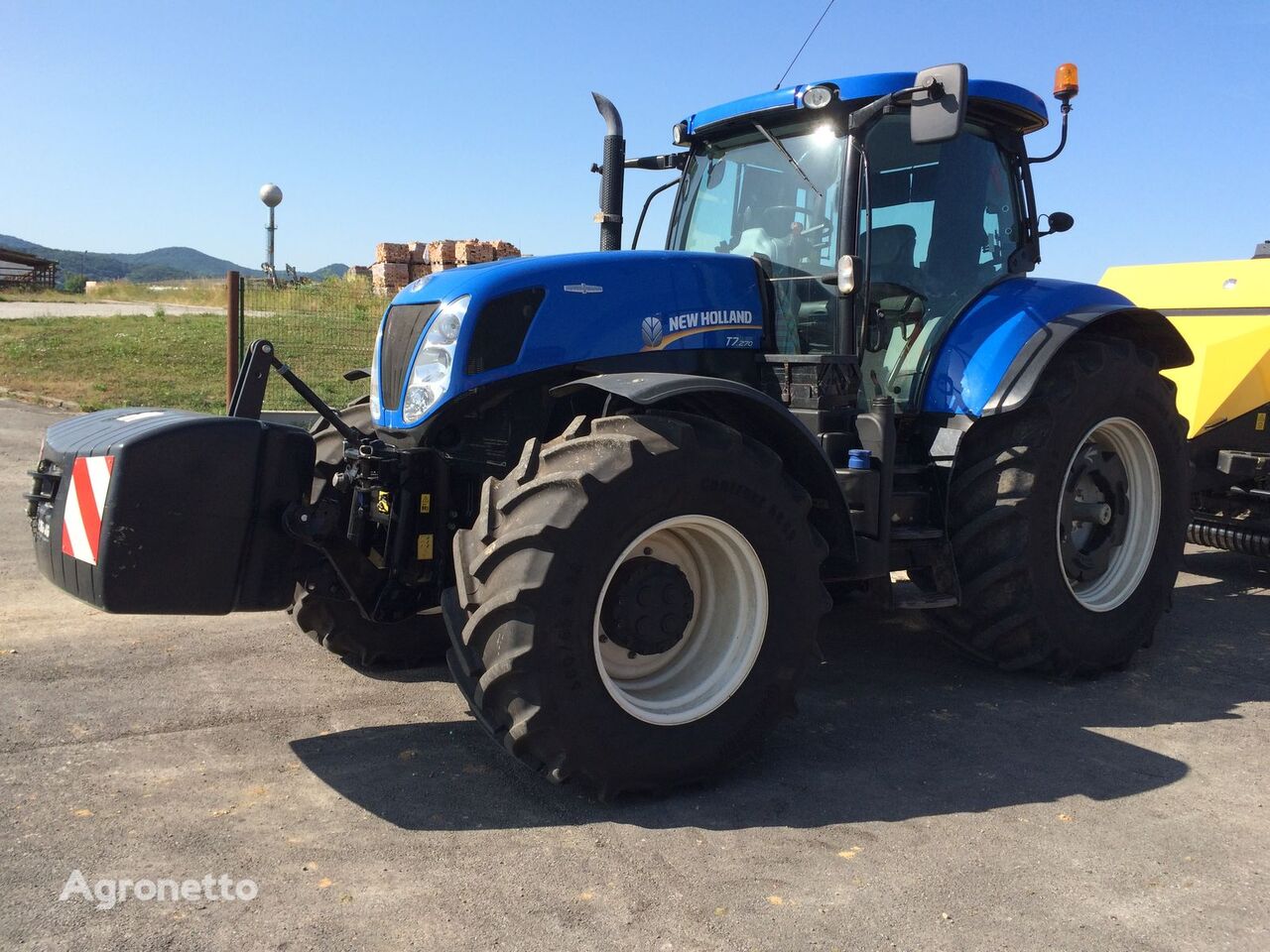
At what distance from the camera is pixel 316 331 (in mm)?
11547

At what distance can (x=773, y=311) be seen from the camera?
15.4ft

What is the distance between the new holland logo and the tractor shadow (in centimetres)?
162

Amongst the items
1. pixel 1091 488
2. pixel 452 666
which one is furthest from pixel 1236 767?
pixel 452 666

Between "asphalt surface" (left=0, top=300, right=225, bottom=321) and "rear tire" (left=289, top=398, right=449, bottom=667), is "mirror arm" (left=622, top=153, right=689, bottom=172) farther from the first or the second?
"asphalt surface" (left=0, top=300, right=225, bottom=321)

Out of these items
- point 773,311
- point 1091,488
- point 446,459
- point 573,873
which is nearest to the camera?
point 573,873

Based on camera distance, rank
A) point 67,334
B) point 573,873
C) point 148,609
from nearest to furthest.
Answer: point 573,873
point 148,609
point 67,334

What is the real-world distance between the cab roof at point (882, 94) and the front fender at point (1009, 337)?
81 cm

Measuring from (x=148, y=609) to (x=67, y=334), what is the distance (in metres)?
17.2

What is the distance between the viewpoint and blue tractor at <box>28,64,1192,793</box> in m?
3.35

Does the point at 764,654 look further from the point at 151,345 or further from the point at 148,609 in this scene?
the point at 151,345

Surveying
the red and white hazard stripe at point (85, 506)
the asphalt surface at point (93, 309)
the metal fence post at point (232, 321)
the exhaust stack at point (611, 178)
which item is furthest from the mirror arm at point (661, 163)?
the asphalt surface at point (93, 309)

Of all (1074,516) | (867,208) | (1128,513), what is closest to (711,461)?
(867,208)

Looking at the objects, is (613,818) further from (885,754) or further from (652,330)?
(652,330)

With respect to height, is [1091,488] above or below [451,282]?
below
